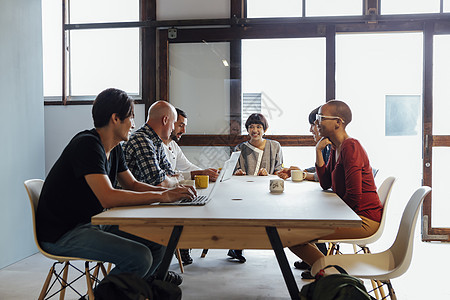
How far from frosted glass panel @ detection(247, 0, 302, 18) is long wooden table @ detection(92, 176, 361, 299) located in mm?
3274

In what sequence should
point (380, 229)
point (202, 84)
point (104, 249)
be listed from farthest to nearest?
1. point (202, 84)
2. point (380, 229)
3. point (104, 249)

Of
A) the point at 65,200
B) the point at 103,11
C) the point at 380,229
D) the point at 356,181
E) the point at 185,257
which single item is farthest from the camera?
the point at 103,11

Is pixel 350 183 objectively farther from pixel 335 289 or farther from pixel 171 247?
pixel 171 247

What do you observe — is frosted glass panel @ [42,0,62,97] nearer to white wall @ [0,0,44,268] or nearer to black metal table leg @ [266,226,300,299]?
white wall @ [0,0,44,268]

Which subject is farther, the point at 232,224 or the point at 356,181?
the point at 356,181

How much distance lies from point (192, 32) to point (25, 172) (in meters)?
2.31

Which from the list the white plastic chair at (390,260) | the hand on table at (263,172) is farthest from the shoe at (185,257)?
the white plastic chair at (390,260)

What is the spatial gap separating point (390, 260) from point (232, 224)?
999mm

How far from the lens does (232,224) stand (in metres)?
1.74

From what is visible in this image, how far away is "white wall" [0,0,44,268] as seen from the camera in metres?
3.74

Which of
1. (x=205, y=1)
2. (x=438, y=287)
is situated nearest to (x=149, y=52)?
(x=205, y=1)

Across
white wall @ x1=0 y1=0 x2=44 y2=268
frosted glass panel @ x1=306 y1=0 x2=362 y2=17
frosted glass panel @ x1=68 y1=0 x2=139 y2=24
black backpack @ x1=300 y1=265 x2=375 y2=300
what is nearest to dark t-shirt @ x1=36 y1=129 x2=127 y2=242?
black backpack @ x1=300 y1=265 x2=375 y2=300

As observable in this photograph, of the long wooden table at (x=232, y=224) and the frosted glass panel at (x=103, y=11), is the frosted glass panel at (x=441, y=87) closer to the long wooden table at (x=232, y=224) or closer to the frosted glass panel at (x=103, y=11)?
the long wooden table at (x=232, y=224)

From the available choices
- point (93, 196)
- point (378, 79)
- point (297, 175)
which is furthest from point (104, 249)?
point (378, 79)
